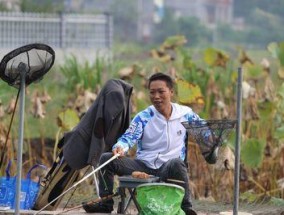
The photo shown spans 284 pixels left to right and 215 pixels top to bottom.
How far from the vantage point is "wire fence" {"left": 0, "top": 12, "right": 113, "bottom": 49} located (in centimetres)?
2964

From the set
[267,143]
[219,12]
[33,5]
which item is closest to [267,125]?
[267,143]

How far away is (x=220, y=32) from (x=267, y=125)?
159 ft

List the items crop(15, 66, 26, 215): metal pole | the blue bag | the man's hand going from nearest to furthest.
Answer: crop(15, 66, 26, 215): metal pole < the man's hand < the blue bag

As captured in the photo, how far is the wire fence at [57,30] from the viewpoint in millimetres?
29641

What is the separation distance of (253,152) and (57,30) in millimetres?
18909

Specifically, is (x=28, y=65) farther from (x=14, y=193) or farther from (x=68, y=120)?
(x=68, y=120)

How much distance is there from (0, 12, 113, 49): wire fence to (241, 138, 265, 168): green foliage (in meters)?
16.6

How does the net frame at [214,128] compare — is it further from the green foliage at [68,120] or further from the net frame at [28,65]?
the green foliage at [68,120]

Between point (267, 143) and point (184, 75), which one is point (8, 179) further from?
A: point (184, 75)

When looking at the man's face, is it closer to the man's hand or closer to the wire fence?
the man's hand

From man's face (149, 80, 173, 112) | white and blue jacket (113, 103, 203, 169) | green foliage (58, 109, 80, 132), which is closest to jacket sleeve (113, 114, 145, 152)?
white and blue jacket (113, 103, 203, 169)

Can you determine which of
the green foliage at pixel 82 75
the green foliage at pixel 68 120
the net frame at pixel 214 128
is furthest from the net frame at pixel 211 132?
the green foliage at pixel 82 75

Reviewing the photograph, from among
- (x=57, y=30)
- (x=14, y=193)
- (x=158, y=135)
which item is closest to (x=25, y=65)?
(x=158, y=135)

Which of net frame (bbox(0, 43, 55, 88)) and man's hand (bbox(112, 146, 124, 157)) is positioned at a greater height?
net frame (bbox(0, 43, 55, 88))
